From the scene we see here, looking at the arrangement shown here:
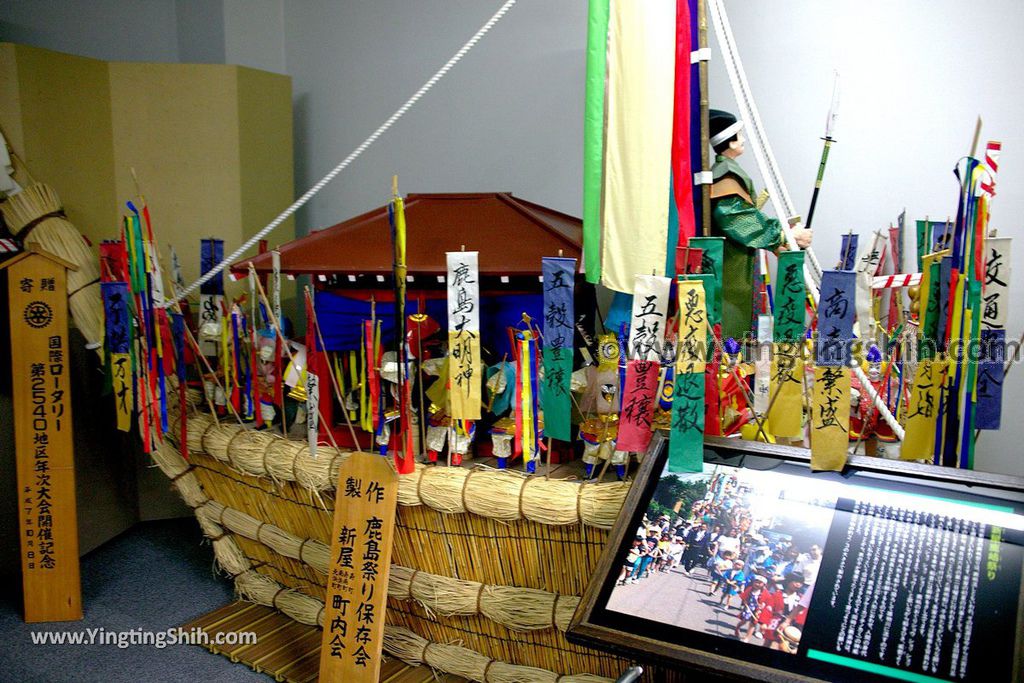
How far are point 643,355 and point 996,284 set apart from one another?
0.88 m

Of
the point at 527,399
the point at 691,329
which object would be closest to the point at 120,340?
the point at 527,399

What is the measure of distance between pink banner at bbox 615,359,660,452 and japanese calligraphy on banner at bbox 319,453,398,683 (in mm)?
659

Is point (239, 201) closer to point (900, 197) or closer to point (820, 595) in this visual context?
point (900, 197)

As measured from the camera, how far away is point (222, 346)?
2.95 meters

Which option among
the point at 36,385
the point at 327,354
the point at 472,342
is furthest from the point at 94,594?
the point at 472,342

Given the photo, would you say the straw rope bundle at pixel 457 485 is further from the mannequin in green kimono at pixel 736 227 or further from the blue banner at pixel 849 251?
the blue banner at pixel 849 251

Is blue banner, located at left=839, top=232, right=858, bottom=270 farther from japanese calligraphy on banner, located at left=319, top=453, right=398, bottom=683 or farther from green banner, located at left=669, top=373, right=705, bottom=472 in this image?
japanese calligraphy on banner, located at left=319, top=453, right=398, bottom=683

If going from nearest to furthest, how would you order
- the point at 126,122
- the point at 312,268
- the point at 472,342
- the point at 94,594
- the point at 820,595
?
the point at 820,595 < the point at 472,342 < the point at 312,268 < the point at 94,594 < the point at 126,122

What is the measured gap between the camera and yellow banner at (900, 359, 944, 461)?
5.76 feet

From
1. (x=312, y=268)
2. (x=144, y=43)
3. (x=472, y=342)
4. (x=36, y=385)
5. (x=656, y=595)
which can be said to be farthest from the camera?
(x=144, y=43)

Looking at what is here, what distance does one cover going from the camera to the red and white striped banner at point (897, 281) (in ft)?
7.51

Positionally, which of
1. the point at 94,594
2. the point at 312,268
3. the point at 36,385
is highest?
the point at 312,268

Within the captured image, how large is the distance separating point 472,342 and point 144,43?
2.92 meters
